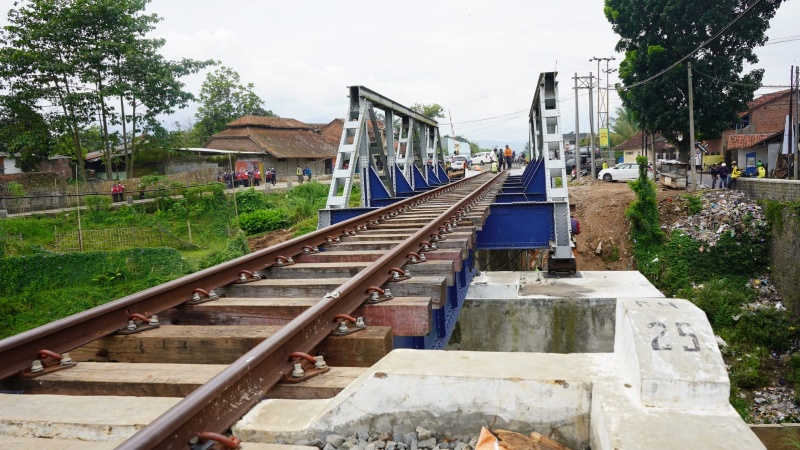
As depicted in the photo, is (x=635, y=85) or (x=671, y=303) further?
(x=635, y=85)

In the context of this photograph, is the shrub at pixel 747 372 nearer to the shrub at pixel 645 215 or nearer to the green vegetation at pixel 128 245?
the shrub at pixel 645 215

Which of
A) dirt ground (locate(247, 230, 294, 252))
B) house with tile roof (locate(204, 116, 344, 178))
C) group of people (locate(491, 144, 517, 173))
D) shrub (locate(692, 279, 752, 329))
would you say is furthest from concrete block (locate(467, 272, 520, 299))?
house with tile roof (locate(204, 116, 344, 178))

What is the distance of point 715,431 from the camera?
6.63 feet

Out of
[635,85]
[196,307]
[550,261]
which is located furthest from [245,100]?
[196,307]

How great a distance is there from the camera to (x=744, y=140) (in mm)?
35094

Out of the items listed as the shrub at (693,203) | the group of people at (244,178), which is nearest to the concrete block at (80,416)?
the shrub at (693,203)

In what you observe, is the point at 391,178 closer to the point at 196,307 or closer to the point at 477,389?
the point at 196,307

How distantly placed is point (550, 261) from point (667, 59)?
25.7m

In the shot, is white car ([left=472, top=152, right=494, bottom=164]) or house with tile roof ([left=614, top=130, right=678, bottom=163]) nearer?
house with tile roof ([left=614, top=130, right=678, bottom=163])

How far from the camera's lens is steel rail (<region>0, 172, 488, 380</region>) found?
286 centimetres

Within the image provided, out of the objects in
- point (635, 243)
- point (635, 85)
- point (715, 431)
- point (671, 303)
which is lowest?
point (635, 243)

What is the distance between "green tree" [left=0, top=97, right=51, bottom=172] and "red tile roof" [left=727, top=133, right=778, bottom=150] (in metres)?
40.8

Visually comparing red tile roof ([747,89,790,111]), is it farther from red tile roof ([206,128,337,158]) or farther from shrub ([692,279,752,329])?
red tile roof ([206,128,337,158])

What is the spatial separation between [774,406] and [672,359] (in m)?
13.1
